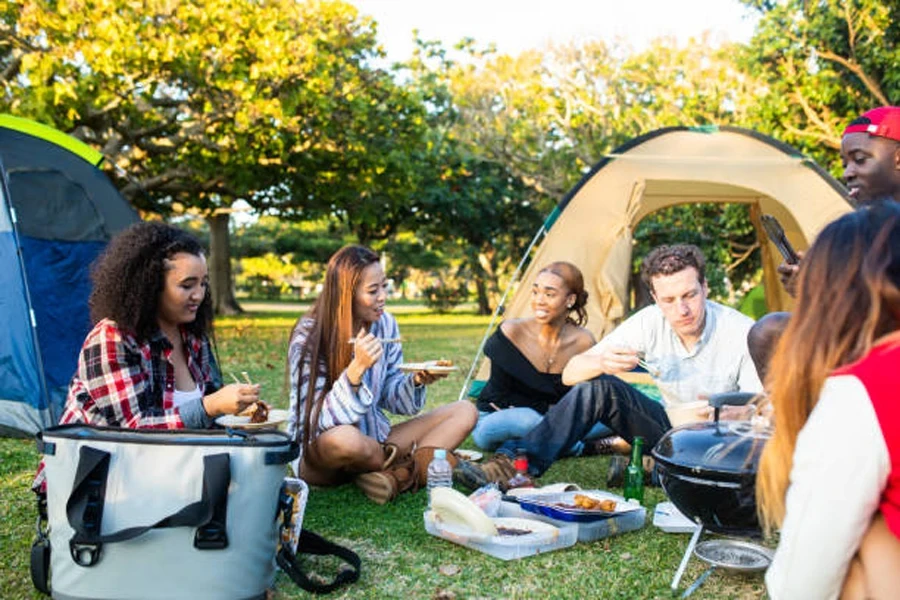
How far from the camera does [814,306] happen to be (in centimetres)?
126

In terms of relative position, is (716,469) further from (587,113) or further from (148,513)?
(587,113)

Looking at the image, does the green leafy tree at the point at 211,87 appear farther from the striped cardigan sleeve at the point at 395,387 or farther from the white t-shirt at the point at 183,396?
the white t-shirt at the point at 183,396

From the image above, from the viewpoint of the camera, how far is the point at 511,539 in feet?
8.86

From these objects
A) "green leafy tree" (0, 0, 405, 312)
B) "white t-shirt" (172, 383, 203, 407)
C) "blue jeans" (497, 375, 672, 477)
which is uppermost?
"green leafy tree" (0, 0, 405, 312)

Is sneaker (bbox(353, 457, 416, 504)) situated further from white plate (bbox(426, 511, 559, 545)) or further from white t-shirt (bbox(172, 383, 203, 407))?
white t-shirt (bbox(172, 383, 203, 407))

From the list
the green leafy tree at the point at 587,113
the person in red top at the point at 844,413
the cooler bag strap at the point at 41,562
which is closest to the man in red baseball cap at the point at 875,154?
the person in red top at the point at 844,413

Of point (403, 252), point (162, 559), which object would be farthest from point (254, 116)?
point (403, 252)

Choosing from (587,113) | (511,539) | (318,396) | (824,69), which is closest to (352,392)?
(318,396)

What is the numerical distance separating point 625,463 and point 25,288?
3.46m

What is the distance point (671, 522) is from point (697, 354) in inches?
33.0

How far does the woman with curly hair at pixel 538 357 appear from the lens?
14.0 ft

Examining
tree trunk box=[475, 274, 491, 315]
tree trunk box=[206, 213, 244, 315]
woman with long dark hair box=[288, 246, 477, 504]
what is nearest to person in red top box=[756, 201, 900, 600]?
woman with long dark hair box=[288, 246, 477, 504]

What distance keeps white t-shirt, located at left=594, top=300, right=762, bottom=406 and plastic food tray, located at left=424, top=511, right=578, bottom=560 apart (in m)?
0.88

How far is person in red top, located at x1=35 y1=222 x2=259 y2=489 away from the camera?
2510 mm
